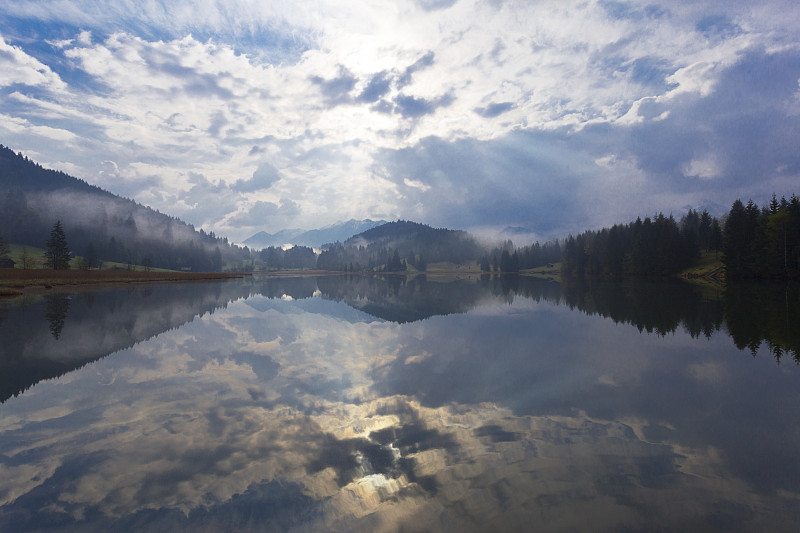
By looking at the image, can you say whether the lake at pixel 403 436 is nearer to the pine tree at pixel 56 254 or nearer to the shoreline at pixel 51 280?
the shoreline at pixel 51 280

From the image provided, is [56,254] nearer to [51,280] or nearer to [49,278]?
[49,278]

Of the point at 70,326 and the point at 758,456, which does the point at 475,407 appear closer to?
the point at 758,456

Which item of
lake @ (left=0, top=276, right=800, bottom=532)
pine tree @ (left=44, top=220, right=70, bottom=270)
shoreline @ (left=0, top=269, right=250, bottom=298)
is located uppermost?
pine tree @ (left=44, top=220, right=70, bottom=270)

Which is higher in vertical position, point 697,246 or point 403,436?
point 697,246

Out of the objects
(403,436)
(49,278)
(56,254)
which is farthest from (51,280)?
(403,436)

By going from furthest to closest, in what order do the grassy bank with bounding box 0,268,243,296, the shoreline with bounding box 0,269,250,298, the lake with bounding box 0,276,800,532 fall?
the grassy bank with bounding box 0,268,243,296 < the shoreline with bounding box 0,269,250,298 < the lake with bounding box 0,276,800,532

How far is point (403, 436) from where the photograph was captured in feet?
32.1

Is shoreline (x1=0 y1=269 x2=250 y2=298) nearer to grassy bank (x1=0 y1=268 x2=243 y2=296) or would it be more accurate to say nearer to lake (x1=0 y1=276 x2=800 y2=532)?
grassy bank (x1=0 y1=268 x2=243 y2=296)

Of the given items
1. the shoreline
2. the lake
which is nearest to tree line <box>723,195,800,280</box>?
the lake

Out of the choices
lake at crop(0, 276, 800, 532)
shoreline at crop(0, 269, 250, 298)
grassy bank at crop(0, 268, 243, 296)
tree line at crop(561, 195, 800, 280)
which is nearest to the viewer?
lake at crop(0, 276, 800, 532)

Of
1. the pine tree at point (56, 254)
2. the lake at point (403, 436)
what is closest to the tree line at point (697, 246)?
the lake at point (403, 436)

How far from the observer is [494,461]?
330 inches

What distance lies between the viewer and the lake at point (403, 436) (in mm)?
6688

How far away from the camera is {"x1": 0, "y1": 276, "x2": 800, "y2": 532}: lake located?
21.9ft
